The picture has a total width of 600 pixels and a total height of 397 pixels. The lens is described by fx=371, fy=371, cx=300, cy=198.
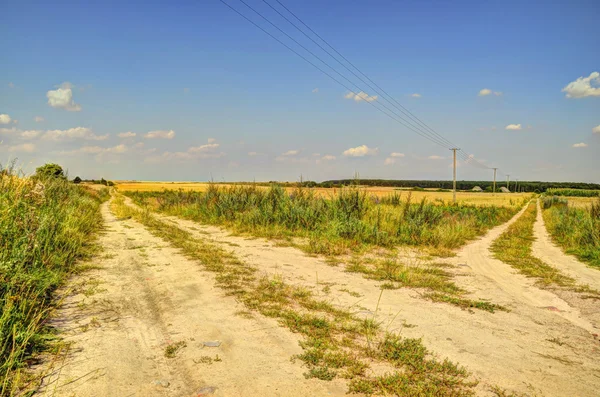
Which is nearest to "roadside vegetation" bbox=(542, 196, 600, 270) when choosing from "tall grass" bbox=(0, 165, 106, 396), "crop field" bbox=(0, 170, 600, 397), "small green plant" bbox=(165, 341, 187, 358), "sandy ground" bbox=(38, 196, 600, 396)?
"crop field" bbox=(0, 170, 600, 397)

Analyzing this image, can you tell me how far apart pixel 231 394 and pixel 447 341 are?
8.79ft

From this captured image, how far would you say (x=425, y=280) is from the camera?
7.38m

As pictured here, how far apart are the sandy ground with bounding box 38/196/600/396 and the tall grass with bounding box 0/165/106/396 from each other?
35cm

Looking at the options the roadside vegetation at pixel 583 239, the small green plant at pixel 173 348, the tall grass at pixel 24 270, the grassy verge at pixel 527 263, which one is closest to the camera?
the tall grass at pixel 24 270

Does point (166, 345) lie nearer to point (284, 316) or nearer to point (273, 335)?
point (273, 335)

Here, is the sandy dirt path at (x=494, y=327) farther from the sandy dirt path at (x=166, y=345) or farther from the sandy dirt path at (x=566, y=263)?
the sandy dirt path at (x=166, y=345)

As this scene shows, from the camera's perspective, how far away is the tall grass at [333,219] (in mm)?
12039

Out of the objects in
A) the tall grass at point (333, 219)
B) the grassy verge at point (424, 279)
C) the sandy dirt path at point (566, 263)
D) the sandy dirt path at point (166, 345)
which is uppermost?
the tall grass at point (333, 219)

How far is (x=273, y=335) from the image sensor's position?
177 inches

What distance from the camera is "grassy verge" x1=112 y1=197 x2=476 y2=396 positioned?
3396 millimetres

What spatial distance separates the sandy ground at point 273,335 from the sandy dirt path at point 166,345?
0.04ft

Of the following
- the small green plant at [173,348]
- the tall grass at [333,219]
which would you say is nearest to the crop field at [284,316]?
the small green plant at [173,348]

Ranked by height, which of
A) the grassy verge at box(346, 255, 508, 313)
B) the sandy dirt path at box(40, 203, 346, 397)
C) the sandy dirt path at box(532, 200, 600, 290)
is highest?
the sandy dirt path at box(40, 203, 346, 397)

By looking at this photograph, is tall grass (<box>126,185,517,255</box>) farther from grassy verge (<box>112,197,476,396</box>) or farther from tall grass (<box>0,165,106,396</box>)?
tall grass (<box>0,165,106,396</box>)
